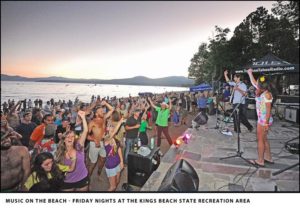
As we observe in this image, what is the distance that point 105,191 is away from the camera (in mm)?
2914

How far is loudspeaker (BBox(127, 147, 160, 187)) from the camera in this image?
2768 millimetres

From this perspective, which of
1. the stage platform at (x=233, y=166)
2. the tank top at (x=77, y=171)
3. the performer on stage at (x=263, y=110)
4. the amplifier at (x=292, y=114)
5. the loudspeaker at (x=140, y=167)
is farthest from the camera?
the amplifier at (x=292, y=114)

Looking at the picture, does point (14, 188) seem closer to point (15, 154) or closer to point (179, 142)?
point (15, 154)

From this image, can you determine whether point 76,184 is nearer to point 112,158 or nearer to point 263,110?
point 112,158

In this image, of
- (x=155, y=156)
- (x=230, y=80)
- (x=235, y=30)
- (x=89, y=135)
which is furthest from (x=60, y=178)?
(x=235, y=30)

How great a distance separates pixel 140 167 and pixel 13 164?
5.48ft

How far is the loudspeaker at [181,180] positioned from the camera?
6.64 ft

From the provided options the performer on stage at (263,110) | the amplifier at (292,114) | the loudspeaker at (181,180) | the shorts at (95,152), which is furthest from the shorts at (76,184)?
the amplifier at (292,114)

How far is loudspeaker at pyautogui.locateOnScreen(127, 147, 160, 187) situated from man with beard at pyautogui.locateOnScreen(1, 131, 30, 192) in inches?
54.6

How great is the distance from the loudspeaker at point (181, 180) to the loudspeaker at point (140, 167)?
621 mm

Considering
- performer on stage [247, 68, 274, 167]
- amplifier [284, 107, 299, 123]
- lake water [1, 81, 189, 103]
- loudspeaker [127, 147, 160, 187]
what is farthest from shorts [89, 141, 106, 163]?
lake water [1, 81, 189, 103]

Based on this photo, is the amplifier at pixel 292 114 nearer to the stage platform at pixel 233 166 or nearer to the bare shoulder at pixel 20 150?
the stage platform at pixel 233 166

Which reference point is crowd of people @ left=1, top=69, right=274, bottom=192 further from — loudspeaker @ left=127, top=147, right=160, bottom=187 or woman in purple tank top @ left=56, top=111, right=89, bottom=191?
loudspeaker @ left=127, top=147, right=160, bottom=187

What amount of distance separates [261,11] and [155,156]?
3360 millimetres
